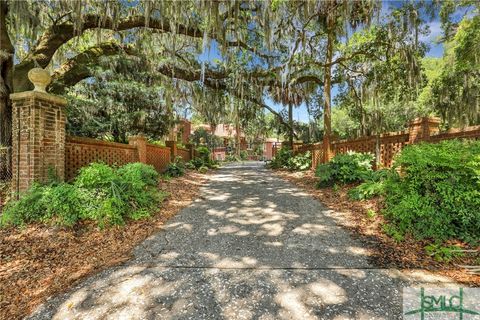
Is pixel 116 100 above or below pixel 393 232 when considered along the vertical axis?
above

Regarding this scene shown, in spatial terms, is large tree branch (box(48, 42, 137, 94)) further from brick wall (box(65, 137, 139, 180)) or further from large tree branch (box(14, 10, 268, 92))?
brick wall (box(65, 137, 139, 180))

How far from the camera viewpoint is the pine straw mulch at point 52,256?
2.32 m

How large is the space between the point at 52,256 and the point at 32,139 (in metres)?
2.04

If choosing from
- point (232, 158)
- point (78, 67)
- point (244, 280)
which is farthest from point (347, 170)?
point (232, 158)

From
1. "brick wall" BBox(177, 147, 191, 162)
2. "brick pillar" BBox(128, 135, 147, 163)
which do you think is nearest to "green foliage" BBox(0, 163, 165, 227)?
"brick pillar" BBox(128, 135, 147, 163)

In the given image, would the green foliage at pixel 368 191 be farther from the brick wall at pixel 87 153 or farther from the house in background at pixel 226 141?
the house in background at pixel 226 141

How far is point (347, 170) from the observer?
5.63m

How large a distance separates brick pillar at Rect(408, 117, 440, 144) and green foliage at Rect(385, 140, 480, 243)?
1593mm

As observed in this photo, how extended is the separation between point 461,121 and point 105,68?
51.0ft

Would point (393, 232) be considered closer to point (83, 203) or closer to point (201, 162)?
point (83, 203)

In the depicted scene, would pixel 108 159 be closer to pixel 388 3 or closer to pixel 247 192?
pixel 247 192

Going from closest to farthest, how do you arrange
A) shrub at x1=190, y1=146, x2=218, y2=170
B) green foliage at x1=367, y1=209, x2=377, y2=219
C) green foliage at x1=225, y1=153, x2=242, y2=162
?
green foliage at x1=367, y1=209, x2=377, y2=219, shrub at x1=190, y1=146, x2=218, y2=170, green foliage at x1=225, y1=153, x2=242, y2=162

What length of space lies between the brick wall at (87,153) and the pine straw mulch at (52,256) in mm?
1530

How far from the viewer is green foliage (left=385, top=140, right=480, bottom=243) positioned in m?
2.88
